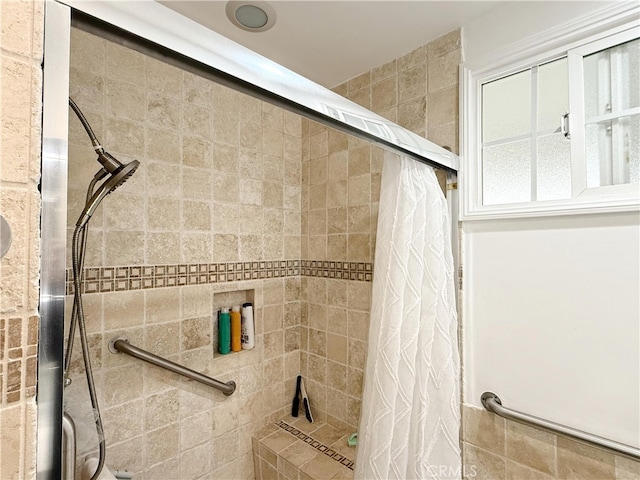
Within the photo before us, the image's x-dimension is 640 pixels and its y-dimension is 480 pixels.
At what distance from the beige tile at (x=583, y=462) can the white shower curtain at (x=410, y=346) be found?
0.32m

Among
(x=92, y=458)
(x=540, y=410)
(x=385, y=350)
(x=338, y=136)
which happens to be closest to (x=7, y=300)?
(x=92, y=458)

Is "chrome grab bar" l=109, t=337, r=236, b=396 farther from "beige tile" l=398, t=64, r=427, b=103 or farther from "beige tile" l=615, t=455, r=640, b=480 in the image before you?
"beige tile" l=398, t=64, r=427, b=103

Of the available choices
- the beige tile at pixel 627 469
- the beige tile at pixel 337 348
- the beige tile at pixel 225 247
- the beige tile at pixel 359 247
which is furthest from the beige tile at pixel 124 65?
the beige tile at pixel 627 469

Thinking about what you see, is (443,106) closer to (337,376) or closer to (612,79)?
(612,79)

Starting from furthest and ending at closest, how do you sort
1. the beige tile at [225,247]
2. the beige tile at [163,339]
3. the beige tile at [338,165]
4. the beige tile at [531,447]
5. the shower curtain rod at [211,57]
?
the beige tile at [338,165] < the beige tile at [225,247] < the beige tile at [163,339] < the beige tile at [531,447] < the shower curtain rod at [211,57]

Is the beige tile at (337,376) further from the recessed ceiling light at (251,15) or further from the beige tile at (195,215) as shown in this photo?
the recessed ceiling light at (251,15)

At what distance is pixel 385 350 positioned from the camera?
3.33 feet

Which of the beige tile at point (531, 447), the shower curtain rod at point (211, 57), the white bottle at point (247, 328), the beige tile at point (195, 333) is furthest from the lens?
the white bottle at point (247, 328)

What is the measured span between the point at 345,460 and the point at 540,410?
0.84m

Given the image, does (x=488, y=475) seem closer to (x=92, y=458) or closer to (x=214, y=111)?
(x=92, y=458)

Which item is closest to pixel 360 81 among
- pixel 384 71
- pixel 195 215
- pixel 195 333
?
pixel 384 71

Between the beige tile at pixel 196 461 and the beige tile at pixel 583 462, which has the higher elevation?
the beige tile at pixel 583 462

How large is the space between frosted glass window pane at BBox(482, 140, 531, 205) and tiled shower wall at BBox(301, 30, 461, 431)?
153 mm

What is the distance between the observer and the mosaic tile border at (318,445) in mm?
1443
